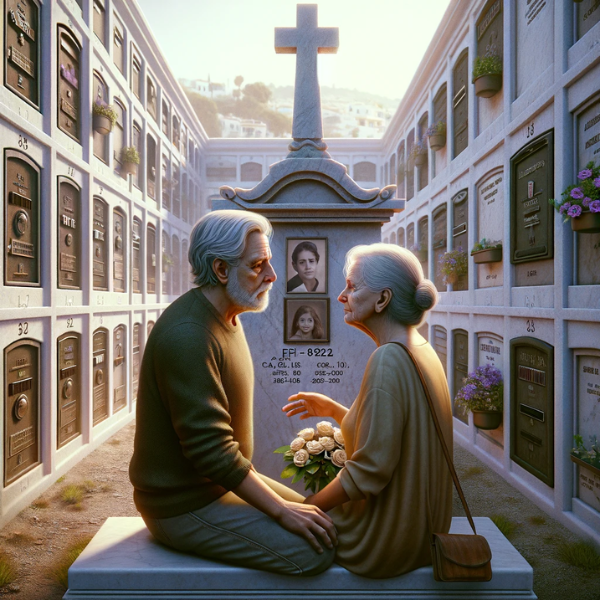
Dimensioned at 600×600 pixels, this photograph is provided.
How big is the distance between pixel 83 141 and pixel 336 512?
25.0ft

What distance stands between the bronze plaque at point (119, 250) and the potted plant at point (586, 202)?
314 inches

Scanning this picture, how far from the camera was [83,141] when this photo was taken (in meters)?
8.12

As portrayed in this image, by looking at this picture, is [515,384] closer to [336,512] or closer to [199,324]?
[336,512]

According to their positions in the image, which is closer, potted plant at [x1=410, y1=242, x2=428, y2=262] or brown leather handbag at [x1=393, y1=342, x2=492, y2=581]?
brown leather handbag at [x1=393, y1=342, x2=492, y2=581]

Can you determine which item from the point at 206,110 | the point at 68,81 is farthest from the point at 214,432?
the point at 206,110

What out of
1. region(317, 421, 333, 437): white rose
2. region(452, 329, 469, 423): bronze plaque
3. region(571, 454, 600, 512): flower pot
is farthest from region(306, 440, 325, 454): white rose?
region(452, 329, 469, 423): bronze plaque

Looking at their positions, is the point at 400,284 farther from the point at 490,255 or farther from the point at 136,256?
the point at 136,256

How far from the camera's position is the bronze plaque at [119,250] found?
398 inches

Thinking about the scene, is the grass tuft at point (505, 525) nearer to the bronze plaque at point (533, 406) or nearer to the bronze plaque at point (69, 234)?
the bronze plaque at point (533, 406)

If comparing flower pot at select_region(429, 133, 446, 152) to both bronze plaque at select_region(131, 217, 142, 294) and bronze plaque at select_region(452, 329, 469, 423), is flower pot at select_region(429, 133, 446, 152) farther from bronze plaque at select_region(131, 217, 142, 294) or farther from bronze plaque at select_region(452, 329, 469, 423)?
bronze plaque at select_region(131, 217, 142, 294)

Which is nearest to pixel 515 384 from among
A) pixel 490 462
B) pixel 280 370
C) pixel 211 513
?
pixel 490 462

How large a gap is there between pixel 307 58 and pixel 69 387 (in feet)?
17.9

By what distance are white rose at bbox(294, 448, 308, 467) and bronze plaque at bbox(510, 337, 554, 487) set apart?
4.00 m

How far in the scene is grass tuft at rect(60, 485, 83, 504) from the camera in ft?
19.6
